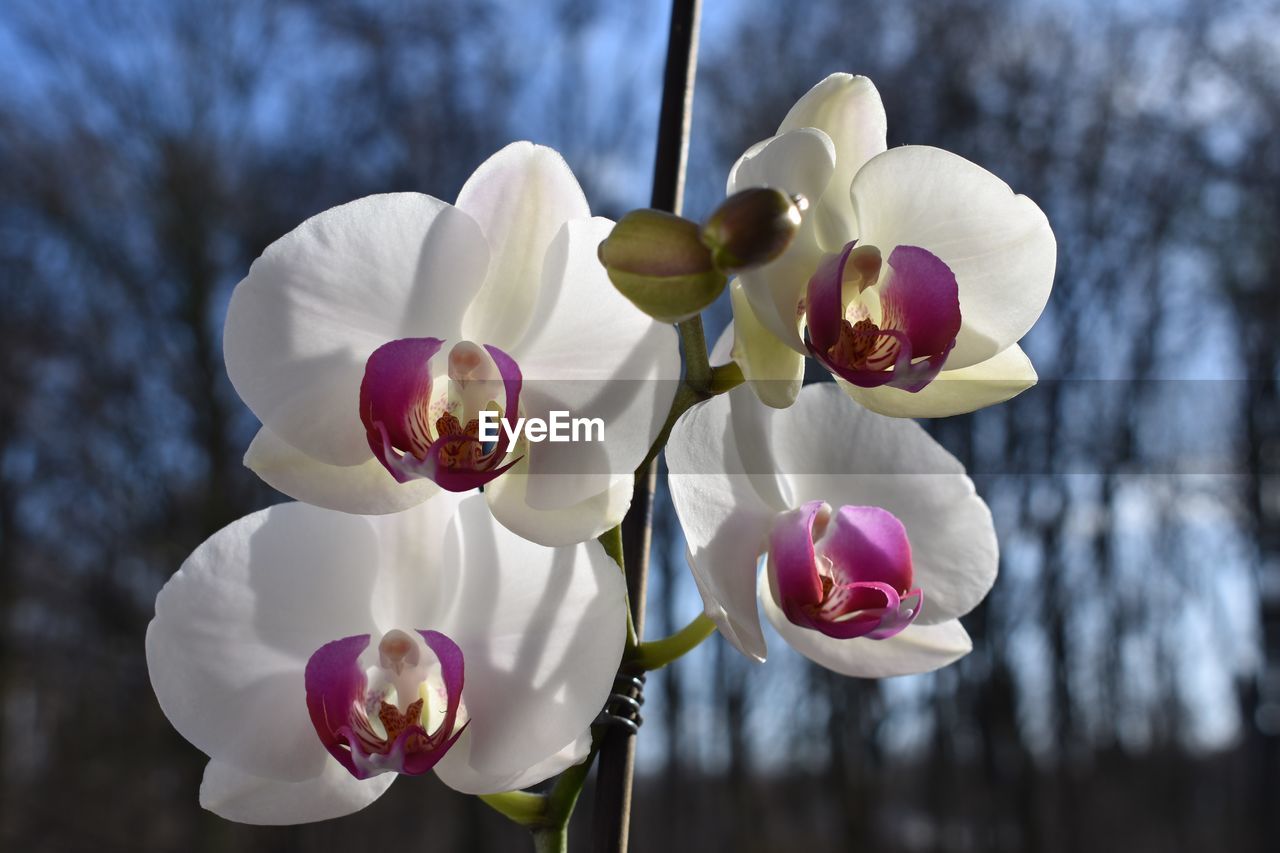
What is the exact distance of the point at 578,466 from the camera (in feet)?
0.93

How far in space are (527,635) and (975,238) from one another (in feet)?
0.59

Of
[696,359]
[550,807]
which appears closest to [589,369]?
[696,359]

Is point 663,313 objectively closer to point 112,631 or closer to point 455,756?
point 455,756

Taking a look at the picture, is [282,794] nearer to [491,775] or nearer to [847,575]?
[491,775]

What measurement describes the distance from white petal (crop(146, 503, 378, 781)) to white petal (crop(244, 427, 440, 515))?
29mm

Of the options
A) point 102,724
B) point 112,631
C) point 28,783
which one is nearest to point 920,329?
point 112,631

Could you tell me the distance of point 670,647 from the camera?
0.33m

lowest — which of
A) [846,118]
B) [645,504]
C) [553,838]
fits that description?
[553,838]

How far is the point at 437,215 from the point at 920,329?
13cm

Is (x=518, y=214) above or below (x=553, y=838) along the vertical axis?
above

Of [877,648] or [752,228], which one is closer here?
[752,228]

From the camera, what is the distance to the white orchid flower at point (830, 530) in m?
0.31

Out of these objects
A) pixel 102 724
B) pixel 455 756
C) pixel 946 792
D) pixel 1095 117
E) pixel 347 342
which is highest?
pixel 1095 117

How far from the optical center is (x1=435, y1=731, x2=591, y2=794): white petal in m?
0.30
